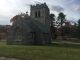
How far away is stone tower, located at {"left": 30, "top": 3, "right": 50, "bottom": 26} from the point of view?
56781 millimetres

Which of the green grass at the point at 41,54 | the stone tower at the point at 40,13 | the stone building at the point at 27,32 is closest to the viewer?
the green grass at the point at 41,54

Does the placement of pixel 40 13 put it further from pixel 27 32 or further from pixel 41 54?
pixel 41 54

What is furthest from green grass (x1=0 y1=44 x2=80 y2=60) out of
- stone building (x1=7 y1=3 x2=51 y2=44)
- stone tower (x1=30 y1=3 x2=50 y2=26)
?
stone tower (x1=30 y1=3 x2=50 y2=26)

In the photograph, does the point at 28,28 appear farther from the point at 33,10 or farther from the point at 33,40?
the point at 33,10

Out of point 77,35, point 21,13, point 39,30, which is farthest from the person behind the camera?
point 77,35

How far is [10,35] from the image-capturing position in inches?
1900

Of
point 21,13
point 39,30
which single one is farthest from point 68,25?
point 39,30

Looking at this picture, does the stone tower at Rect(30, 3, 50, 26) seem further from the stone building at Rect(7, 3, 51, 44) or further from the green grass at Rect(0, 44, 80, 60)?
the green grass at Rect(0, 44, 80, 60)

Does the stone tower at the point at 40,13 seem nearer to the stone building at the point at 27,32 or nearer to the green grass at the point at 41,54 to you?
the stone building at the point at 27,32

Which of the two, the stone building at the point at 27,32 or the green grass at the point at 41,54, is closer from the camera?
the green grass at the point at 41,54

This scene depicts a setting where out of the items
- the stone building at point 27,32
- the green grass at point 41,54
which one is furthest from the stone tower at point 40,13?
the green grass at point 41,54

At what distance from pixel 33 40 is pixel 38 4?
1325 cm

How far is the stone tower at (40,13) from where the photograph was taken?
5678cm

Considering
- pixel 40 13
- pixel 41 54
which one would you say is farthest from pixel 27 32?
pixel 41 54
